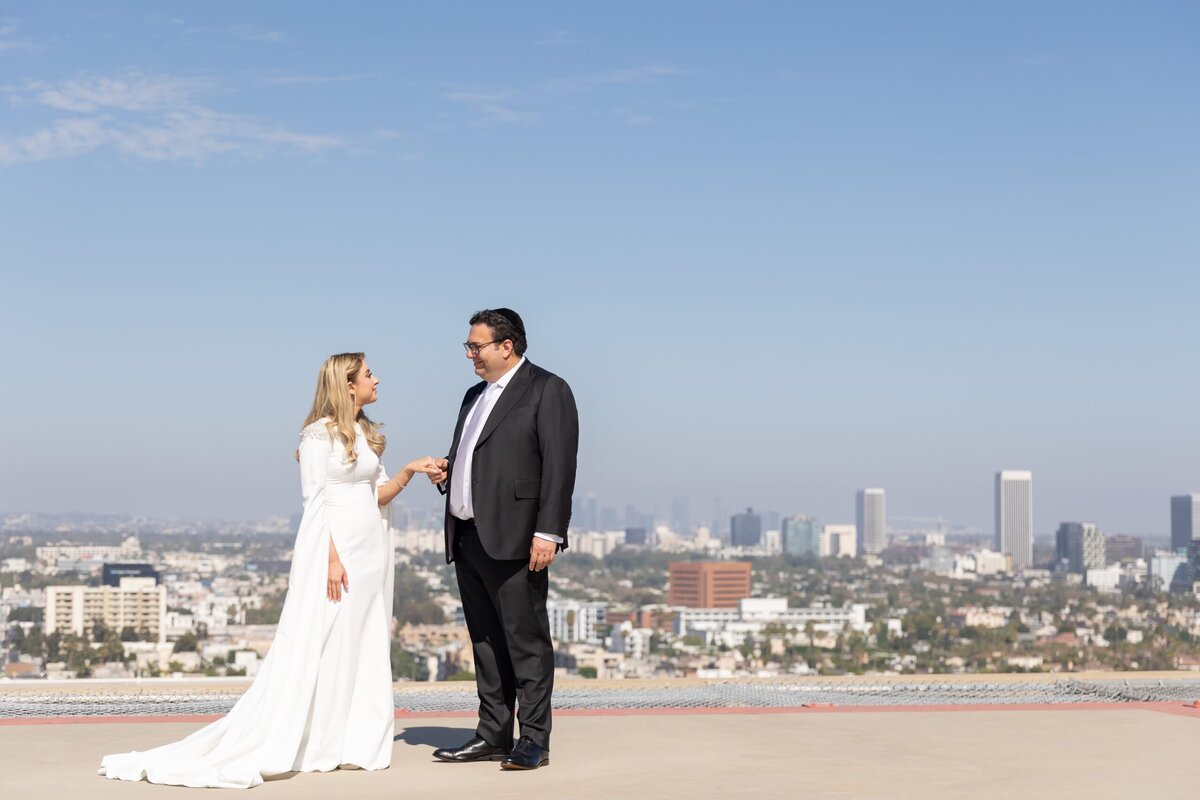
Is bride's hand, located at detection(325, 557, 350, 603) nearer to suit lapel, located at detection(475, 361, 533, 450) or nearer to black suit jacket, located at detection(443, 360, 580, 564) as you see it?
black suit jacket, located at detection(443, 360, 580, 564)

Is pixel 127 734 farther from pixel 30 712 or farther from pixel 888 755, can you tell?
pixel 888 755

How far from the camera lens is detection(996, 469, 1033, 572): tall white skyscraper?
535 feet

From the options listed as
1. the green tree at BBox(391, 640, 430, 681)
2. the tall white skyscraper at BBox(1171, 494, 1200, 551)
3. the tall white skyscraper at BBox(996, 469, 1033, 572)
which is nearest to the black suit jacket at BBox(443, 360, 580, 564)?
the green tree at BBox(391, 640, 430, 681)

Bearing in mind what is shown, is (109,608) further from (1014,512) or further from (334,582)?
(1014,512)

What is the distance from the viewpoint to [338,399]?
5.54 meters

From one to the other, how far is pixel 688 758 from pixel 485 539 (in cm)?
112

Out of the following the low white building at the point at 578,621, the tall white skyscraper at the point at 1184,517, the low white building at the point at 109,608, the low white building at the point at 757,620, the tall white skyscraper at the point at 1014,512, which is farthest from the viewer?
the tall white skyscraper at the point at 1014,512

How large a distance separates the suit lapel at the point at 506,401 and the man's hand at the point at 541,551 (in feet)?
1.48

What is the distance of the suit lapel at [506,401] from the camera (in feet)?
18.0

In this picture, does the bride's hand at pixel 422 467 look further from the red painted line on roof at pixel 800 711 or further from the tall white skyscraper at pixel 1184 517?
the tall white skyscraper at pixel 1184 517

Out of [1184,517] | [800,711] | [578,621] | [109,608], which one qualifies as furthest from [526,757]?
[1184,517]

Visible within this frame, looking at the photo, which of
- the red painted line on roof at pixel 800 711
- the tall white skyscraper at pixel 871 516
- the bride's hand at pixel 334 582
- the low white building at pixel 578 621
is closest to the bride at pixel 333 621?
the bride's hand at pixel 334 582

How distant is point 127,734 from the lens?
6.06 m

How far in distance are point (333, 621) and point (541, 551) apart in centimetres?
86
